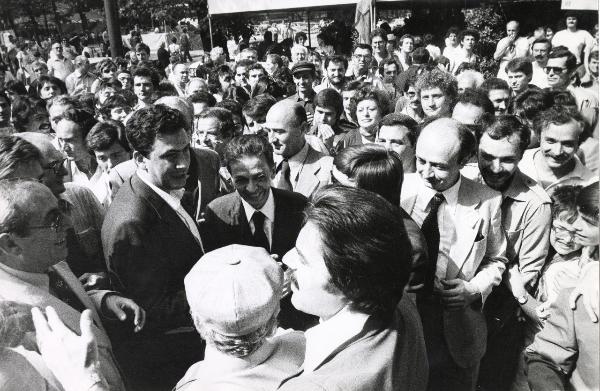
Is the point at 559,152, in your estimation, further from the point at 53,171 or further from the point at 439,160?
the point at 53,171

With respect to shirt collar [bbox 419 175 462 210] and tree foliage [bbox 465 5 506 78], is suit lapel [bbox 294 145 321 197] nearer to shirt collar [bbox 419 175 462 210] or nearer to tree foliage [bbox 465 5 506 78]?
shirt collar [bbox 419 175 462 210]

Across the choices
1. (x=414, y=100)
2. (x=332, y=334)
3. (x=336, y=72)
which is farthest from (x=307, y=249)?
(x=336, y=72)

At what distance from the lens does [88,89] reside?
25.9ft

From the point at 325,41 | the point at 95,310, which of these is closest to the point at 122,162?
the point at 95,310

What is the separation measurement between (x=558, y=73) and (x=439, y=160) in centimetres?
322

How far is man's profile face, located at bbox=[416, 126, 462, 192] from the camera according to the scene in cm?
259

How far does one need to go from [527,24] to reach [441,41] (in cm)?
278

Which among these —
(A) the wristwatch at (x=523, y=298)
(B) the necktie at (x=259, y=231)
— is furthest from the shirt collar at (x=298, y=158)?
(A) the wristwatch at (x=523, y=298)

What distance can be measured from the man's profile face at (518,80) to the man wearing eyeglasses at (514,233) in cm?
272

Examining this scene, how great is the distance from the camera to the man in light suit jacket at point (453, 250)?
7.83 feet

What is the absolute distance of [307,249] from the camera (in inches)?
59.2

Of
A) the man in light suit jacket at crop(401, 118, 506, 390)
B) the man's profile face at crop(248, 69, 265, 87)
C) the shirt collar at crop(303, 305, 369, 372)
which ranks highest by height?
the man's profile face at crop(248, 69, 265, 87)

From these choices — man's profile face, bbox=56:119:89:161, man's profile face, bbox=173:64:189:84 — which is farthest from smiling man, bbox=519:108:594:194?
man's profile face, bbox=173:64:189:84

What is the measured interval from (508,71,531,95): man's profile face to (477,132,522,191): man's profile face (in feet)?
9.38
